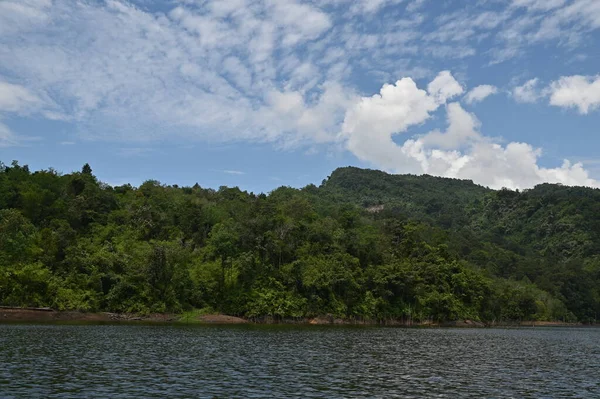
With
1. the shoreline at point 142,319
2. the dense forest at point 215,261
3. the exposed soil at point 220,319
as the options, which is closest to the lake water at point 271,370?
the shoreline at point 142,319

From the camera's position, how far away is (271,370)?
31.4 m

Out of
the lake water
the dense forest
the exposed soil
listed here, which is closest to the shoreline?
the exposed soil

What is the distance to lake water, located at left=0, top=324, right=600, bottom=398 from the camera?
80.8 ft

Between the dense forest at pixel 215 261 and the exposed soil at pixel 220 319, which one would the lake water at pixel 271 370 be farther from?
the exposed soil at pixel 220 319

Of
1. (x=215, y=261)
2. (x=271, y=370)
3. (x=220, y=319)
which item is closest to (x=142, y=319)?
(x=220, y=319)

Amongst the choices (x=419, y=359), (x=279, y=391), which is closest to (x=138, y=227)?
(x=419, y=359)

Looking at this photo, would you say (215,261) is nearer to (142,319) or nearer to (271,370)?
(142,319)

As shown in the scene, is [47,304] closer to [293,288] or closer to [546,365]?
[293,288]

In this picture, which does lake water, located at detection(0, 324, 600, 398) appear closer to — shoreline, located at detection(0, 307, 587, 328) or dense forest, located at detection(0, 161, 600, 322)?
shoreline, located at detection(0, 307, 587, 328)

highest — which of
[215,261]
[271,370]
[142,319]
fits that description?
[215,261]

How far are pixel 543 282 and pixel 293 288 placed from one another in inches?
4341

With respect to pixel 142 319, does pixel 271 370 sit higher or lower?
higher

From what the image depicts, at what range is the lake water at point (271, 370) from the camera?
24.6 m

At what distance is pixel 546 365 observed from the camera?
128 feet
